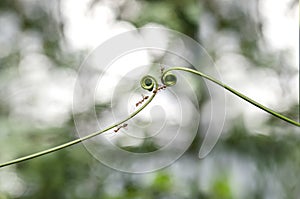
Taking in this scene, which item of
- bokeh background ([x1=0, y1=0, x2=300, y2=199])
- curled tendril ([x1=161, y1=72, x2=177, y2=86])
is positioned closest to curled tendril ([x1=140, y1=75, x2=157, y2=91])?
curled tendril ([x1=161, y1=72, x2=177, y2=86])

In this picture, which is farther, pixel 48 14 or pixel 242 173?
pixel 48 14

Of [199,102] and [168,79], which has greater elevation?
[199,102]

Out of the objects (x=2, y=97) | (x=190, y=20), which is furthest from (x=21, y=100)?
(x=190, y=20)

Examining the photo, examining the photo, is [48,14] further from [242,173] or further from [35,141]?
[242,173]

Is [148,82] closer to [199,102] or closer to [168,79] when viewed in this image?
[168,79]

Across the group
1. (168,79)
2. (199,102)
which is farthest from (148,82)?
(199,102)

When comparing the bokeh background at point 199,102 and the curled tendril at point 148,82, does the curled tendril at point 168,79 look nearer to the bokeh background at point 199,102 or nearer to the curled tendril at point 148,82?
the curled tendril at point 148,82

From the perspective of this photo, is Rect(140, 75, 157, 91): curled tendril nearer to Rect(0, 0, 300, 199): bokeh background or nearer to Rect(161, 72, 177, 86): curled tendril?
Rect(161, 72, 177, 86): curled tendril

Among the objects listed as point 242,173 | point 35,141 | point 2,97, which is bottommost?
point 242,173
